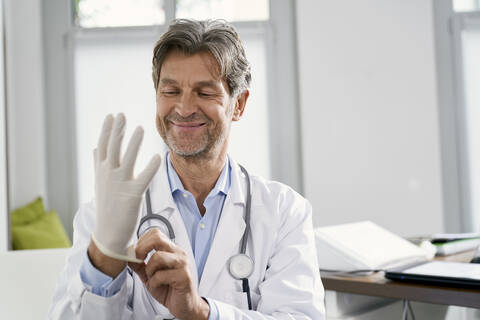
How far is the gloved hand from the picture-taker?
78 cm

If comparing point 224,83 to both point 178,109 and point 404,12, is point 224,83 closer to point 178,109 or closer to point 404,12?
point 178,109

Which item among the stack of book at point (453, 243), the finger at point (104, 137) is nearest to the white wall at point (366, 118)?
the stack of book at point (453, 243)

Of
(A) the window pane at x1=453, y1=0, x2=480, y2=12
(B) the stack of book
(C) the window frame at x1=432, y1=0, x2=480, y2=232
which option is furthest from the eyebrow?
(A) the window pane at x1=453, y1=0, x2=480, y2=12

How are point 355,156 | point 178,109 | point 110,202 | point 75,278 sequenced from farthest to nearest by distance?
point 355,156
point 178,109
point 75,278
point 110,202

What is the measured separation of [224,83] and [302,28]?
2.53 meters

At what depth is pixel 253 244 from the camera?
3.84 feet

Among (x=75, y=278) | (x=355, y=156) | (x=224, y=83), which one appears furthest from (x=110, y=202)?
(x=355, y=156)

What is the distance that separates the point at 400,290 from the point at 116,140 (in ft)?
2.56

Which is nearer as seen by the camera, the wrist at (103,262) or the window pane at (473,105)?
the wrist at (103,262)

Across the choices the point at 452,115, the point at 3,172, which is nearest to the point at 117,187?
the point at 3,172

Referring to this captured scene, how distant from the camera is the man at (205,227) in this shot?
91cm

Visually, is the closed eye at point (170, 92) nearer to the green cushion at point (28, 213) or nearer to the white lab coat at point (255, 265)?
the white lab coat at point (255, 265)

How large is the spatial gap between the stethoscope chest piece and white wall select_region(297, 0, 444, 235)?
2446mm

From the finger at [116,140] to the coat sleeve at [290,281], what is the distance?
0.39 metres
